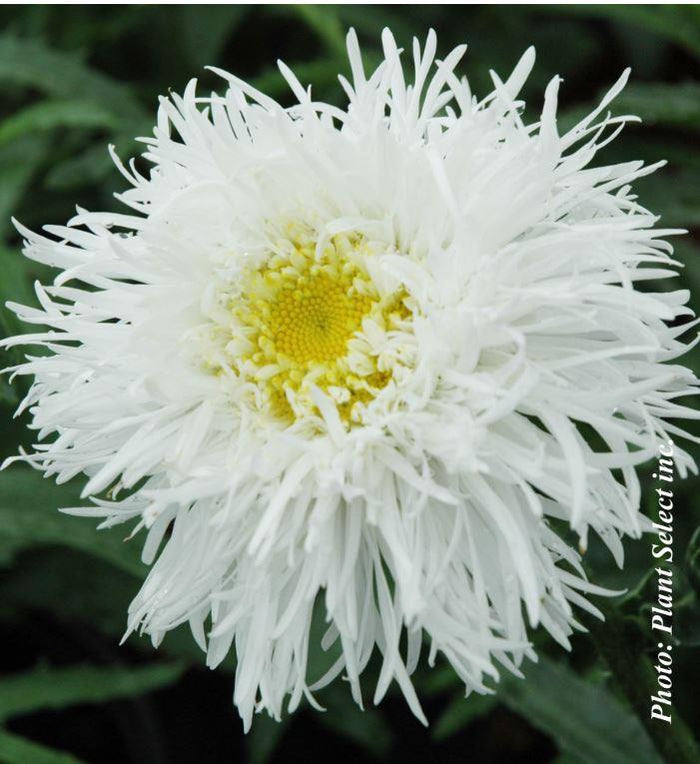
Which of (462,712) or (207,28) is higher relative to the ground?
(207,28)

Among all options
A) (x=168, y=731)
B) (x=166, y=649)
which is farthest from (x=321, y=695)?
(x=168, y=731)

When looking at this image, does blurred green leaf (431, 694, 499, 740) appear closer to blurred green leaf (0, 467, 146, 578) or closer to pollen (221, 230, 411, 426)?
blurred green leaf (0, 467, 146, 578)

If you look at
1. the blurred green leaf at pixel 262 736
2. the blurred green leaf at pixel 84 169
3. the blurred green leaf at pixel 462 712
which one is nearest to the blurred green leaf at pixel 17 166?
the blurred green leaf at pixel 84 169

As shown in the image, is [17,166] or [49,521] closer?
[49,521]

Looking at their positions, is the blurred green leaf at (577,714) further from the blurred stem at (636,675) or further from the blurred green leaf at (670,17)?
the blurred green leaf at (670,17)

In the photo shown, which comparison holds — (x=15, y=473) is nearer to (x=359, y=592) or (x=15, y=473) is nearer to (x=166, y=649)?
(x=166, y=649)

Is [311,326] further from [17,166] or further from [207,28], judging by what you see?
[207,28]

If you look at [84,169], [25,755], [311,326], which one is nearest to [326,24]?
[84,169]

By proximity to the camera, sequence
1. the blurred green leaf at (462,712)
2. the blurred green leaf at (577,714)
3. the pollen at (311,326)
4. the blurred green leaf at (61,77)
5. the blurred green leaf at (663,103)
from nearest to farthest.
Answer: the pollen at (311,326) < the blurred green leaf at (577,714) < the blurred green leaf at (462,712) < the blurred green leaf at (663,103) < the blurred green leaf at (61,77)
